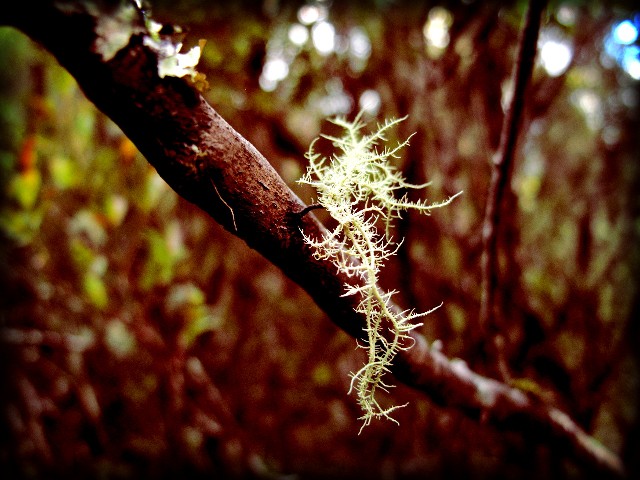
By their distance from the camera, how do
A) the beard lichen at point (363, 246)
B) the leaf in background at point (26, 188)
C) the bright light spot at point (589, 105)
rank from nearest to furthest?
1. the beard lichen at point (363, 246)
2. the leaf in background at point (26, 188)
3. the bright light spot at point (589, 105)

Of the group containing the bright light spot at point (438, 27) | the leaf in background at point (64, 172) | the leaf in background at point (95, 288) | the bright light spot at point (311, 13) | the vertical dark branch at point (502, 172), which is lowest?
the leaf in background at point (95, 288)

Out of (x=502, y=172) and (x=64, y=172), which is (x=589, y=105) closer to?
(x=502, y=172)

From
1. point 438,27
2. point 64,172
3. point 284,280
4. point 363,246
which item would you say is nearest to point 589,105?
point 438,27

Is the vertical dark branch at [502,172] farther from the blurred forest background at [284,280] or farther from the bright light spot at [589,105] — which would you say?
the bright light spot at [589,105]

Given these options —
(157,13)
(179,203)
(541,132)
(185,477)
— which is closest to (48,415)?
(185,477)

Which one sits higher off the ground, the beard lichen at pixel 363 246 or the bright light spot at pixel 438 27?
the bright light spot at pixel 438 27

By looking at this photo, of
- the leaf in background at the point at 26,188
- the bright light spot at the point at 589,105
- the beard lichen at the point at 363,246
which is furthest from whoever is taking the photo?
the bright light spot at the point at 589,105

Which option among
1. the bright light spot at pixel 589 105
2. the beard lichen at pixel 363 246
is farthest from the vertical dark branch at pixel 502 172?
the bright light spot at pixel 589 105
